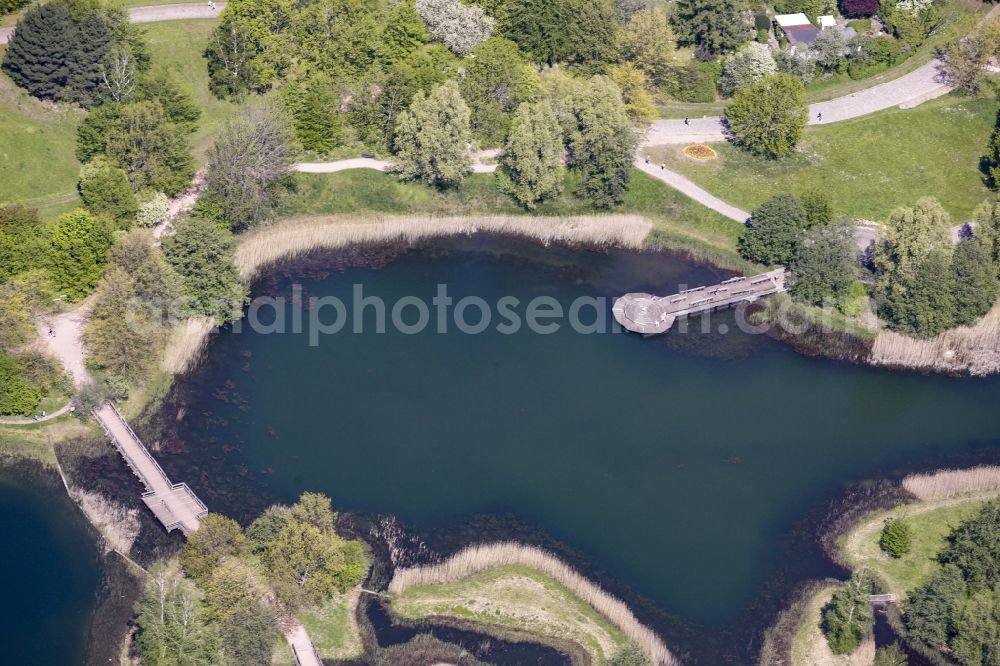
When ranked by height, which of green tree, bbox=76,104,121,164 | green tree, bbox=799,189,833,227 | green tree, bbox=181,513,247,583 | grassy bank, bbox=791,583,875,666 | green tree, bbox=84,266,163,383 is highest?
green tree, bbox=76,104,121,164

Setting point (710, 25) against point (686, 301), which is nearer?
point (686, 301)

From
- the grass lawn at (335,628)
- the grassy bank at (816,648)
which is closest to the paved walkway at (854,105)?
the grassy bank at (816,648)

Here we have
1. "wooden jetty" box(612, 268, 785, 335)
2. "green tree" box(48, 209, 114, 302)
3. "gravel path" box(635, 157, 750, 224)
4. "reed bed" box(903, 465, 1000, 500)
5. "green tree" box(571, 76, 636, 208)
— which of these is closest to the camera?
"reed bed" box(903, 465, 1000, 500)

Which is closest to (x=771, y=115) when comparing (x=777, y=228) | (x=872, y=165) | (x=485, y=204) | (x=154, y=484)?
(x=872, y=165)

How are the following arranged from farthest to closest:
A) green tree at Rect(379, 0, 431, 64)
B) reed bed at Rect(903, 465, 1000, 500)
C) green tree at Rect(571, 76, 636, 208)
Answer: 1. green tree at Rect(379, 0, 431, 64)
2. green tree at Rect(571, 76, 636, 208)
3. reed bed at Rect(903, 465, 1000, 500)

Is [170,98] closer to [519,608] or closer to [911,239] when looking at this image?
[519,608]

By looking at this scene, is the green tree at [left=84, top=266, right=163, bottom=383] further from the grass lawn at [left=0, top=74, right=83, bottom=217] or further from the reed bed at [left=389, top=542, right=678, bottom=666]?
the reed bed at [left=389, top=542, right=678, bottom=666]

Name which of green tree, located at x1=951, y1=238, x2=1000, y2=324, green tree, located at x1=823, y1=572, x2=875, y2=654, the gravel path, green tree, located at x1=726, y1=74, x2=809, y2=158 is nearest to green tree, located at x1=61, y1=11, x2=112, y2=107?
the gravel path
